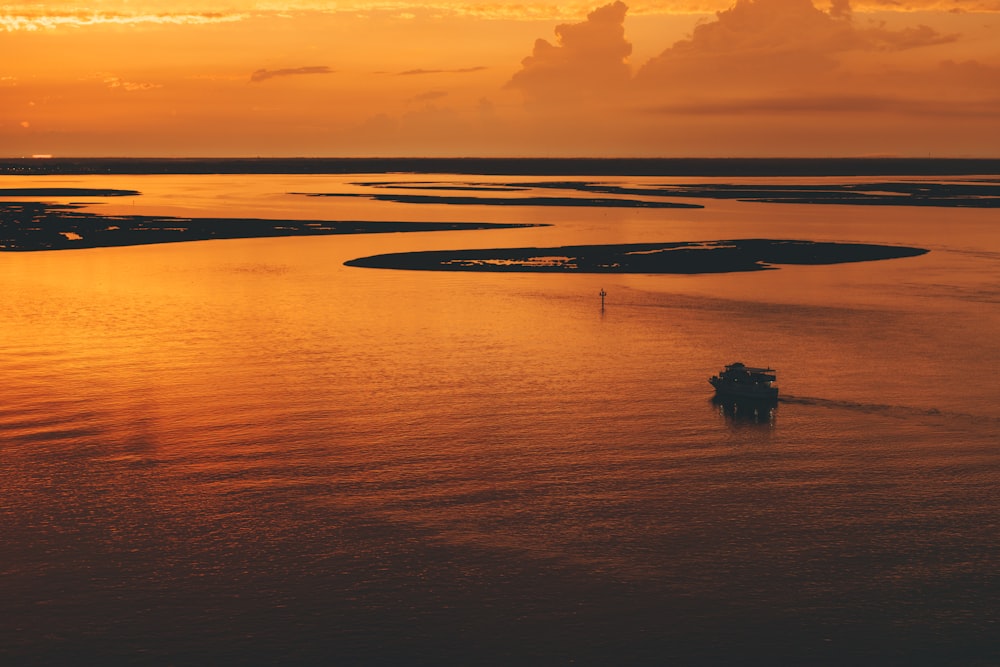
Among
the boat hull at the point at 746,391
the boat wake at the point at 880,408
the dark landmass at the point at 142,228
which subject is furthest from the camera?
the dark landmass at the point at 142,228

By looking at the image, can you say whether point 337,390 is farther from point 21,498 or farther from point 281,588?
point 281,588

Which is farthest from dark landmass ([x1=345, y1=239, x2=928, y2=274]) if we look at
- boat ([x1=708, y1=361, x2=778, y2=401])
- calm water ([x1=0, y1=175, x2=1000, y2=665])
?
boat ([x1=708, y1=361, x2=778, y2=401])

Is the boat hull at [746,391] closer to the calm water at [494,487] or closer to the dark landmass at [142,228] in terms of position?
the calm water at [494,487]

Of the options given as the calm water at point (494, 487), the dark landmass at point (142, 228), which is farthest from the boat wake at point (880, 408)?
the dark landmass at point (142, 228)

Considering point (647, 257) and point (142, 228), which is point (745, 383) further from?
point (142, 228)

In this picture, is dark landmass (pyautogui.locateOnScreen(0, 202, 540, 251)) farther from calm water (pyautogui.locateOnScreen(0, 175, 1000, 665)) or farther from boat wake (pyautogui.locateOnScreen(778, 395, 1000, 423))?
boat wake (pyautogui.locateOnScreen(778, 395, 1000, 423))

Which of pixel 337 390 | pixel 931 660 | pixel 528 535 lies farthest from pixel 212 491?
pixel 931 660

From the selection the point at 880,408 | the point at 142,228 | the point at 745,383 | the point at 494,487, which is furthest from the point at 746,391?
the point at 142,228
